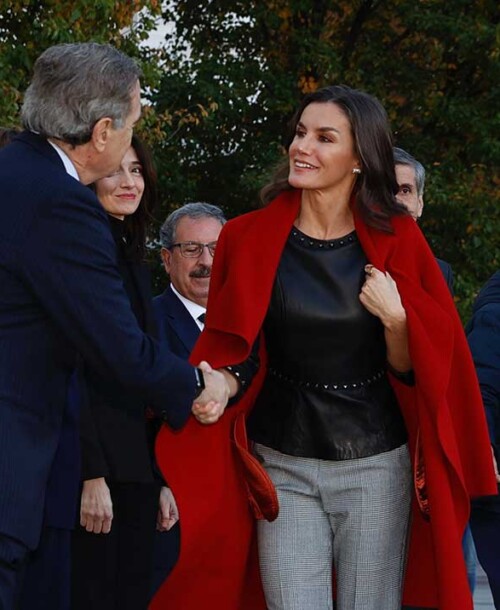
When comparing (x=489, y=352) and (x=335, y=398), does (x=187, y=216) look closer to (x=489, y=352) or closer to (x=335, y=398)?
(x=489, y=352)

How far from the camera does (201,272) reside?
241 inches

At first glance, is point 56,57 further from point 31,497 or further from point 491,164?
point 491,164

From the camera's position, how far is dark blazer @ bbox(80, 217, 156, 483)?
4.84 metres

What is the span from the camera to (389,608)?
175 inches

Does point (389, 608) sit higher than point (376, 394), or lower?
lower

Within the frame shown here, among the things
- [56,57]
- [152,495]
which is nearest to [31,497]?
[56,57]

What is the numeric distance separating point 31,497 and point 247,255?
1207 millimetres

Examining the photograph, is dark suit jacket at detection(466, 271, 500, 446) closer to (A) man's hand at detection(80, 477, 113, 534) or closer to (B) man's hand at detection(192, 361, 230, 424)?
(B) man's hand at detection(192, 361, 230, 424)

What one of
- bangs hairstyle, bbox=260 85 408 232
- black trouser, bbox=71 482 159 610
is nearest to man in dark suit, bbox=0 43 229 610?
bangs hairstyle, bbox=260 85 408 232

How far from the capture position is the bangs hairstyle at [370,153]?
446cm

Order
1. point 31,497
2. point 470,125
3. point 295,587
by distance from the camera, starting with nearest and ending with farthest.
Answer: point 31,497, point 295,587, point 470,125

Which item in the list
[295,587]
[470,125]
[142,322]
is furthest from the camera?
[470,125]

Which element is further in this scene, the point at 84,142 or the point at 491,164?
the point at 491,164

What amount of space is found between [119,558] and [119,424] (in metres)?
0.53
